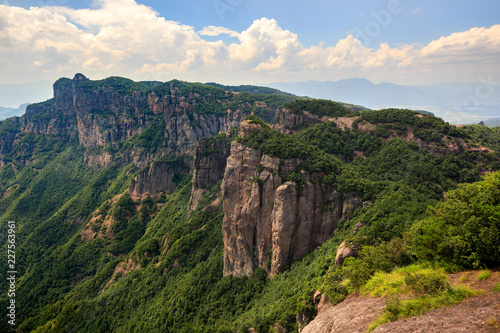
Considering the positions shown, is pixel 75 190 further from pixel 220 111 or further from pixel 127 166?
pixel 220 111

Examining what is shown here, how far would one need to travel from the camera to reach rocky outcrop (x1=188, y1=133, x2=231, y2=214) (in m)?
115

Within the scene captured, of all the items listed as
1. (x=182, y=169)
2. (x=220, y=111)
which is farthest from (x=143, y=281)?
(x=220, y=111)

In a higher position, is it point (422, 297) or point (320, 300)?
point (422, 297)

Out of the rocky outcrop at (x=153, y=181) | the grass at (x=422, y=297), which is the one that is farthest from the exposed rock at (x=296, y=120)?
the grass at (x=422, y=297)

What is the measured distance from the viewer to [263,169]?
55.4 meters

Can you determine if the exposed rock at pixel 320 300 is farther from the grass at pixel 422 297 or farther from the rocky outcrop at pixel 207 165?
the rocky outcrop at pixel 207 165

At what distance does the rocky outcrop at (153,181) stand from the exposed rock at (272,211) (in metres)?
95.6

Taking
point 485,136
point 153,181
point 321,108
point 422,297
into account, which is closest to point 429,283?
point 422,297

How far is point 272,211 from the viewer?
174 feet

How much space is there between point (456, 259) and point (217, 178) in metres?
104

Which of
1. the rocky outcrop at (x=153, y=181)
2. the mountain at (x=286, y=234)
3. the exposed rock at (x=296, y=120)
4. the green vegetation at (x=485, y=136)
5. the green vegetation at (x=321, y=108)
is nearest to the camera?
the mountain at (x=286, y=234)

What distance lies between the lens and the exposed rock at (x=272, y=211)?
51188mm

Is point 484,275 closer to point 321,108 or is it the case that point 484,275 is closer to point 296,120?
point 296,120

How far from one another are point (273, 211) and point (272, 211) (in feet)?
2.64
